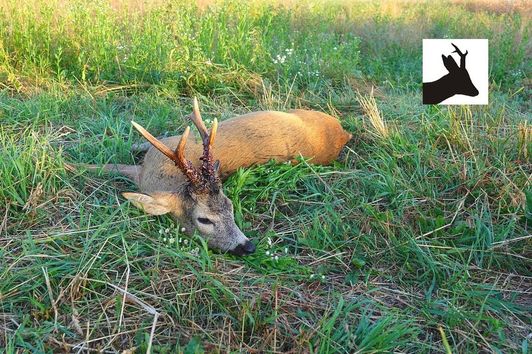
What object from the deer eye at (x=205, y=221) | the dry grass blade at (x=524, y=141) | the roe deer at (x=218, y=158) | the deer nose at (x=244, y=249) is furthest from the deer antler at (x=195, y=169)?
the dry grass blade at (x=524, y=141)

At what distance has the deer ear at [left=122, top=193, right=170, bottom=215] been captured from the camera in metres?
3.67

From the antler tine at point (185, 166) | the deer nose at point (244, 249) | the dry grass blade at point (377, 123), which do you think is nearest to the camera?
the deer nose at point (244, 249)

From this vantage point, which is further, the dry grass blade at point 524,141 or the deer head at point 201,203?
the dry grass blade at point 524,141

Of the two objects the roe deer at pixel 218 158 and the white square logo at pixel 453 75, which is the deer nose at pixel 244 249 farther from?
the white square logo at pixel 453 75

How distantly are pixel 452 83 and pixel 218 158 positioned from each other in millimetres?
2475

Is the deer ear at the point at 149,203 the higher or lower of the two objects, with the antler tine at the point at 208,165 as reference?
lower

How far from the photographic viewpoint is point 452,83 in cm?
548

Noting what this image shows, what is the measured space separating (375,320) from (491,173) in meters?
1.95

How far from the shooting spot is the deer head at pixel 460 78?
17.8ft

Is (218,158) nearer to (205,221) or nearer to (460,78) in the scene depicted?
(205,221)

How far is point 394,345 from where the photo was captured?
2.83 meters

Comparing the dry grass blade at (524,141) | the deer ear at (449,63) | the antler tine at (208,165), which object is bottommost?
the dry grass blade at (524,141)

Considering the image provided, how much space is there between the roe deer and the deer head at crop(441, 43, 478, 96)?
123 cm

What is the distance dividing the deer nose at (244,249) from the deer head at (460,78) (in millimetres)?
2858
